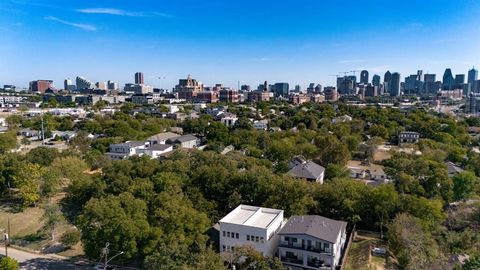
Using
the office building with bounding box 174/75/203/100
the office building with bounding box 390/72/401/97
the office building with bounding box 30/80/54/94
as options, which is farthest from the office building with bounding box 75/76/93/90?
the office building with bounding box 390/72/401/97

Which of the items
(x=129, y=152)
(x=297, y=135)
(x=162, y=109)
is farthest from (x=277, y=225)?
(x=162, y=109)

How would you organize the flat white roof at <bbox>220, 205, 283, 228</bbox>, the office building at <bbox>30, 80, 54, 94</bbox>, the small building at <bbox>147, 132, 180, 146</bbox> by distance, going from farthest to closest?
the office building at <bbox>30, 80, 54, 94</bbox> < the small building at <bbox>147, 132, 180, 146</bbox> < the flat white roof at <bbox>220, 205, 283, 228</bbox>

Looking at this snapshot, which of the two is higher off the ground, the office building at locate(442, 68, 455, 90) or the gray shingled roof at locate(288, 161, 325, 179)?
the office building at locate(442, 68, 455, 90)

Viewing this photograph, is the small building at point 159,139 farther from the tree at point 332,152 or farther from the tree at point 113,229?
the tree at point 113,229

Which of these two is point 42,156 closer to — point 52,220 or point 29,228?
point 29,228

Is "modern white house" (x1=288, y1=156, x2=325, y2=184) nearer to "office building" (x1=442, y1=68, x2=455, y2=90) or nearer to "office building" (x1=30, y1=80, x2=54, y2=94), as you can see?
→ "office building" (x1=30, y1=80, x2=54, y2=94)

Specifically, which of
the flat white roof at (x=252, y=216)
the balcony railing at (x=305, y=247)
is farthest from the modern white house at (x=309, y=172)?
the balcony railing at (x=305, y=247)

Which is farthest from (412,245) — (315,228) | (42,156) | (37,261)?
(42,156)
